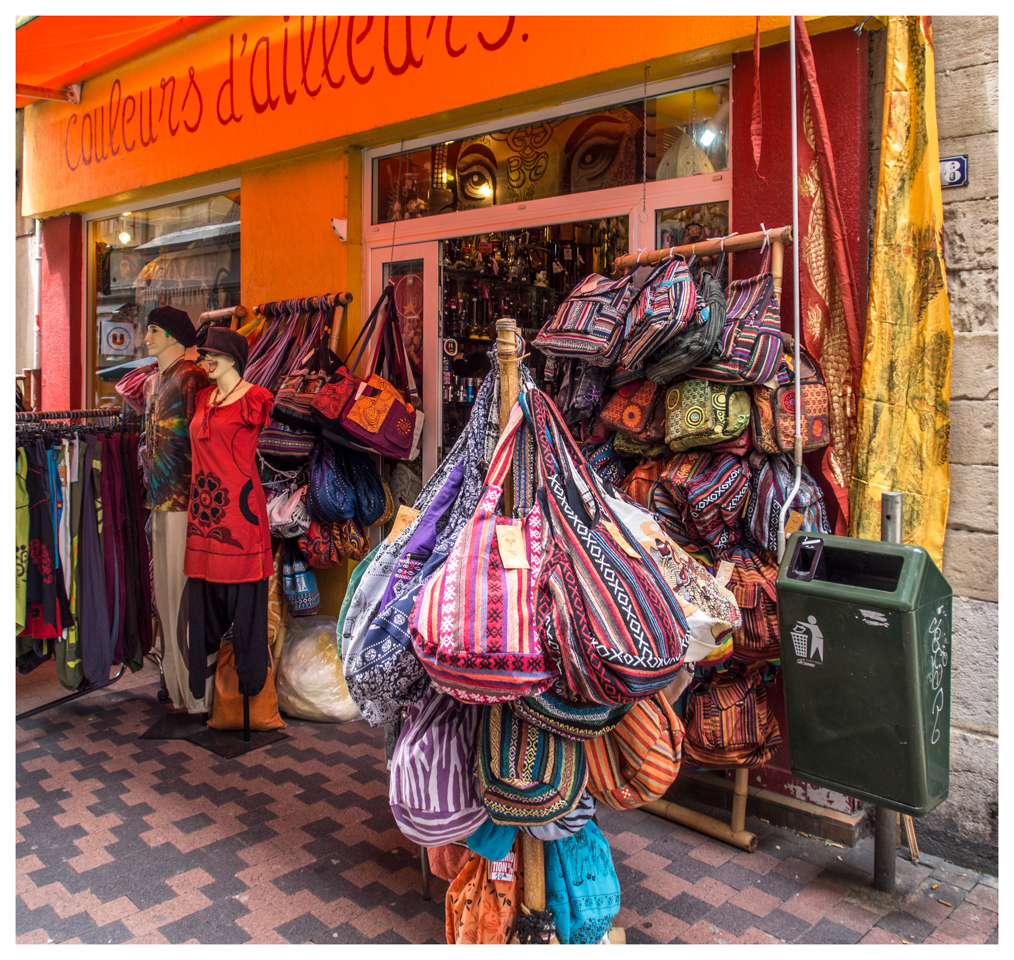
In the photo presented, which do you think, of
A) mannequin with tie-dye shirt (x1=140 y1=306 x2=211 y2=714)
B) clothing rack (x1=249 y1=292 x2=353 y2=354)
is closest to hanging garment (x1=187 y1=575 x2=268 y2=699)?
mannequin with tie-dye shirt (x1=140 y1=306 x2=211 y2=714)

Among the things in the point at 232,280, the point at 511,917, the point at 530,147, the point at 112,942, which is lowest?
the point at 112,942

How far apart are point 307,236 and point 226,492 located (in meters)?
1.86

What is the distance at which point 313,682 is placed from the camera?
14.0ft

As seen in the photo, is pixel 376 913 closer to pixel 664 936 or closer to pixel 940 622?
pixel 664 936

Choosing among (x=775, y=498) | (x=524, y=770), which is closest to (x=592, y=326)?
(x=775, y=498)

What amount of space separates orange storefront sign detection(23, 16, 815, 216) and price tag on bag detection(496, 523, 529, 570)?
7.29ft

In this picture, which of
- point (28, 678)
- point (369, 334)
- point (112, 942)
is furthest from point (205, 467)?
point (28, 678)

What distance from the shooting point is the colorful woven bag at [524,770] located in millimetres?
1930

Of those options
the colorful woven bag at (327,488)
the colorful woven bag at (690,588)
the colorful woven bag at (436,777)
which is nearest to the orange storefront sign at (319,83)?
the colorful woven bag at (327,488)

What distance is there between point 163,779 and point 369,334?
2385mm

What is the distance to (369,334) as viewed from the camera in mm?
4621

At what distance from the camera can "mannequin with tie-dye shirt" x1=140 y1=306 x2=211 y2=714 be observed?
4.01m

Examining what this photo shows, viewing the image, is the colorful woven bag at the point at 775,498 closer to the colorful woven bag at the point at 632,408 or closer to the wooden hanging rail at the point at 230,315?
the colorful woven bag at the point at 632,408

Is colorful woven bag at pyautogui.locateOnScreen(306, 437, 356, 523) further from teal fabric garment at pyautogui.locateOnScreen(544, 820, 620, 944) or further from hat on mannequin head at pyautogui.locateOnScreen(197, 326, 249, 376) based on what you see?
teal fabric garment at pyautogui.locateOnScreen(544, 820, 620, 944)
